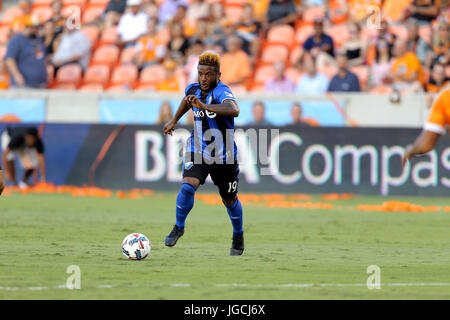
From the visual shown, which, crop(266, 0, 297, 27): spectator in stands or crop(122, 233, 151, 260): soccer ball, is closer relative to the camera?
crop(122, 233, 151, 260): soccer ball

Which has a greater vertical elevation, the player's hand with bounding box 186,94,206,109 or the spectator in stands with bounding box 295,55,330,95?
the spectator in stands with bounding box 295,55,330,95

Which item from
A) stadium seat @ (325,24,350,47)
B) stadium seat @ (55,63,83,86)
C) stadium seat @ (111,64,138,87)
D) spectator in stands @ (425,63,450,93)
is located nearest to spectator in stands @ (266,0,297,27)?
stadium seat @ (325,24,350,47)

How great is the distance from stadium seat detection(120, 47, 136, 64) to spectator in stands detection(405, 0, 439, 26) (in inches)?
285

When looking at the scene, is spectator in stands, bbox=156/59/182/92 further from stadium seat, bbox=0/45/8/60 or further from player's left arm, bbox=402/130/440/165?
player's left arm, bbox=402/130/440/165

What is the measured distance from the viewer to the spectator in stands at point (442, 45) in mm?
20625

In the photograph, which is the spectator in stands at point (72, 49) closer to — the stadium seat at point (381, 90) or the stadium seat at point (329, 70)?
the stadium seat at point (329, 70)

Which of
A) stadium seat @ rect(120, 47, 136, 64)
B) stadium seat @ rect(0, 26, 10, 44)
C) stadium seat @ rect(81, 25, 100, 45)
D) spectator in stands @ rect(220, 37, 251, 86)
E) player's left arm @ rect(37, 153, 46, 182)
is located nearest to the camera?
player's left arm @ rect(37, 153, 46, 182)

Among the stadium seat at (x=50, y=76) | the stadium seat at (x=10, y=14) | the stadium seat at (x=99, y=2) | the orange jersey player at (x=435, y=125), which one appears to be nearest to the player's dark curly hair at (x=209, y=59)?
the orange jersey player at (x=435, y=125)

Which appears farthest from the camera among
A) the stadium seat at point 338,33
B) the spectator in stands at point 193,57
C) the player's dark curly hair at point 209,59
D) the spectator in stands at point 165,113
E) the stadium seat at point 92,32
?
the stadium seat at point 92,32

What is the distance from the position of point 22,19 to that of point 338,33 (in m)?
8.55

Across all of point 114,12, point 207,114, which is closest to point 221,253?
point 207,114

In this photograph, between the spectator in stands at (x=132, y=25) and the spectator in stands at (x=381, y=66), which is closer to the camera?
the spectator in stands at (x=381, y=66)

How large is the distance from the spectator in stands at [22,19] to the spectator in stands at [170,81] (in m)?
4.08

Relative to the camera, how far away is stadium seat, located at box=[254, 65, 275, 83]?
22.8 meters
